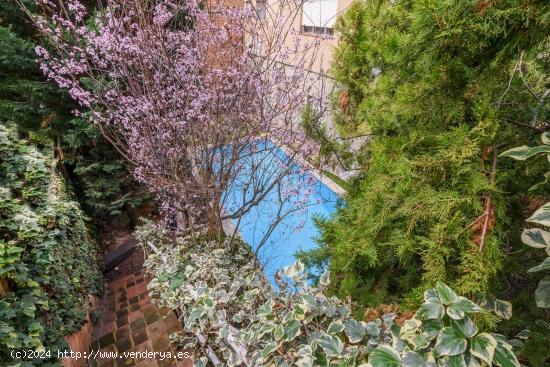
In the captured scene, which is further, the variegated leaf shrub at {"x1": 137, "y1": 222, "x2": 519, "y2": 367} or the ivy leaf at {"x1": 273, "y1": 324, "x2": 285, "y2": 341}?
the ivy leaf at {"x1": 273, "y1": 324, "x2": 285, "y2": 341}

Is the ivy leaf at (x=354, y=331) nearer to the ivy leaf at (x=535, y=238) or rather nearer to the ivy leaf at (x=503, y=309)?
the ivy leaf at (x=503, y=309)

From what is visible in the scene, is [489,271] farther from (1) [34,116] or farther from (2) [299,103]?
(1) [34,116]

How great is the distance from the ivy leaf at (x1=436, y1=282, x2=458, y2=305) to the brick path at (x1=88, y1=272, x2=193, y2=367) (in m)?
2.86

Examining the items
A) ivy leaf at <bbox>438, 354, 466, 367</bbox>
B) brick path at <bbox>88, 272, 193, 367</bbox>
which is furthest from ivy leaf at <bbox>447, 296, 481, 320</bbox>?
brick path at <bbox>88, 272, 193, 367</bbox>

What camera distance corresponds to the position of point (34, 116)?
18.2 ft

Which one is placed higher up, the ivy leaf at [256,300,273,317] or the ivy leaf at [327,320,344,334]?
the ivy leaf at [256,300,273,317]

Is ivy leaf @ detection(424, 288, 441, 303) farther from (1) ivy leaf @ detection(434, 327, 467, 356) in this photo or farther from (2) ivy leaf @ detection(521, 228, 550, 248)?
(2) ivy leaf @ detection(521, 228, 550, 248)

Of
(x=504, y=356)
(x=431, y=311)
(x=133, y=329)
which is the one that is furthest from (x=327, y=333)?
(x=133, y=329)

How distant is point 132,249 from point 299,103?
509 cm

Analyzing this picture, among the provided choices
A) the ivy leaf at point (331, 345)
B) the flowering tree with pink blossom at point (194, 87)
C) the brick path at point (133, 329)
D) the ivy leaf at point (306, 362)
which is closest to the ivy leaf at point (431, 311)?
the ivy leaf at point (331, 345)

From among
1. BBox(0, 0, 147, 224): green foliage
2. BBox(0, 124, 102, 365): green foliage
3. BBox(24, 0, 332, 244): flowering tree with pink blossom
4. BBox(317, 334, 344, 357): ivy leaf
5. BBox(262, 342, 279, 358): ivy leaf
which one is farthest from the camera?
BBox(0, 0, 147, 224): green foliage

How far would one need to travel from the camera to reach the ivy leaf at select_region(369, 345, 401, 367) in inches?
37.8

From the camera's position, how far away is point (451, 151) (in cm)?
112

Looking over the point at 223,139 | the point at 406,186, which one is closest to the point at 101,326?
the point at 223,139
